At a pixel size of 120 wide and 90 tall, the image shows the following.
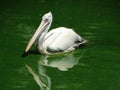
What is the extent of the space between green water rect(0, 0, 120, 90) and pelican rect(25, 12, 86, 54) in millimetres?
110

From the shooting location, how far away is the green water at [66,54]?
614 cm

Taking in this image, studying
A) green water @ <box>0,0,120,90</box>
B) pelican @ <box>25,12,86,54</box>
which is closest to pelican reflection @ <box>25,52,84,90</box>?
green water @ <box>0,0,120,90</box>

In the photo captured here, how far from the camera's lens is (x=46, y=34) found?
7332mm

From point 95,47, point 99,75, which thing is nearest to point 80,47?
point 95,47

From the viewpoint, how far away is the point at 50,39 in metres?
7.23

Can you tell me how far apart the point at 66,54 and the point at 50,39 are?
12.7 inches

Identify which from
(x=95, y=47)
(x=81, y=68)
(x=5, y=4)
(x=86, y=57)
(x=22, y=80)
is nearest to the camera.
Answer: (x=22, y=80)

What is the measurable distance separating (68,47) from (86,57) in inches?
16.3

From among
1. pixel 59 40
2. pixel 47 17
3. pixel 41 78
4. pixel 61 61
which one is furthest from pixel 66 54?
pixel 41 78

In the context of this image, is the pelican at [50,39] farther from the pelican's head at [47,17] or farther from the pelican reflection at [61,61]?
the pelican reflection at [61,61]

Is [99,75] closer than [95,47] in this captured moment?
Yes

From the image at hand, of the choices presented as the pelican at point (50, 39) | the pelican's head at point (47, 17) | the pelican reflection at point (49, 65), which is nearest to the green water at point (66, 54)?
the pelican reflection at point (49, 65)

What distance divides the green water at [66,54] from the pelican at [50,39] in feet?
0.36

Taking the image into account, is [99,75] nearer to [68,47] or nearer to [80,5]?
[68,47]
